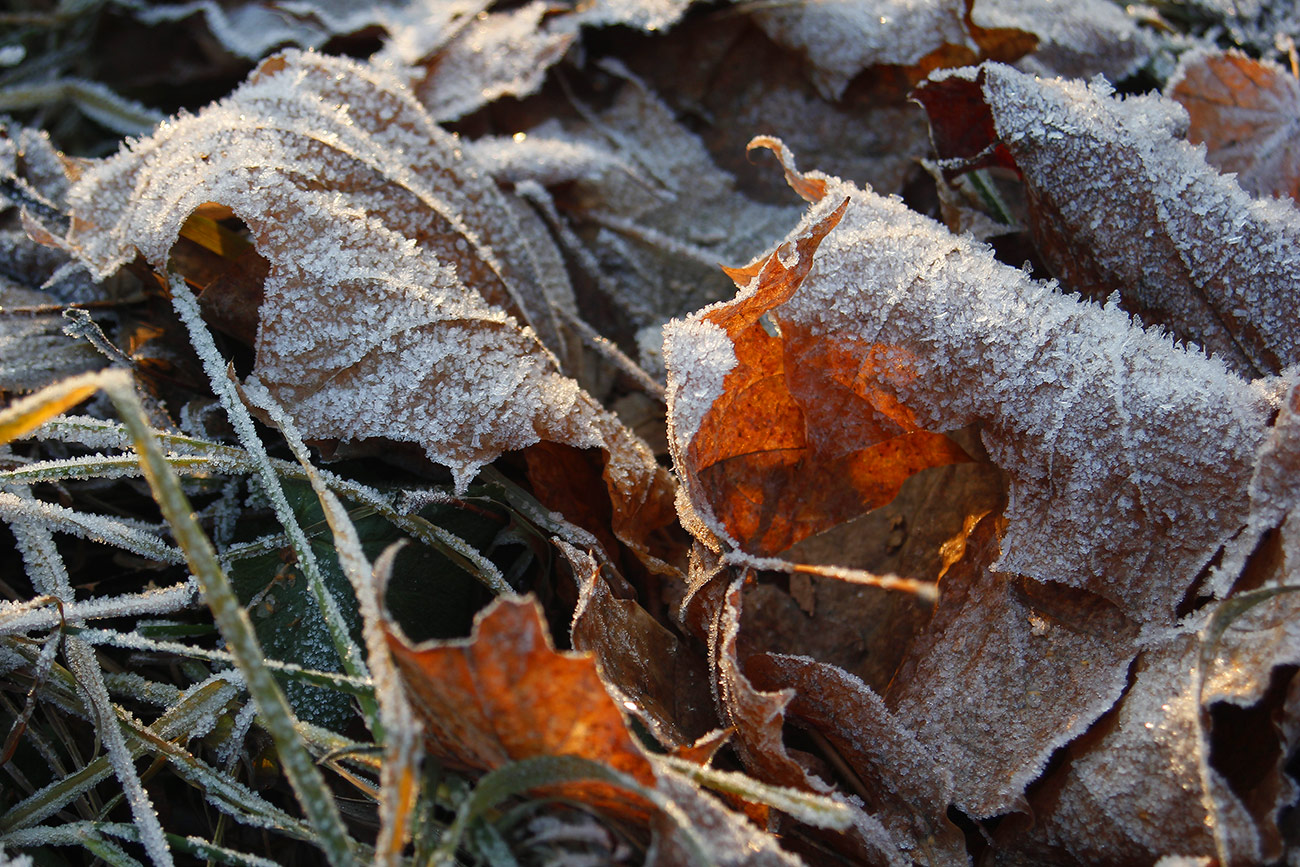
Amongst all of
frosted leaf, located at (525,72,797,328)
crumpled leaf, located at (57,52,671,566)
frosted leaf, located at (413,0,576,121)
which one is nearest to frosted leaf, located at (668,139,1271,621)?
crumpled leaf, located at (57,52,671,566)

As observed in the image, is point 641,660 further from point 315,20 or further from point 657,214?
point 315,20

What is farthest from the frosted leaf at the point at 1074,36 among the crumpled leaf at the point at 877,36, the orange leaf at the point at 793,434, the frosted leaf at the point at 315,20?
the frosted leaf at the point at 315,20

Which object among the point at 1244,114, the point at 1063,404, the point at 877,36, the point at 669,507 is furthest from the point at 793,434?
the point at 1244,114

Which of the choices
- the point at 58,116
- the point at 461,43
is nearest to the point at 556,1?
the point at 461,43

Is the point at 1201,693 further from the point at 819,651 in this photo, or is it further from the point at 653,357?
the point at 653,357

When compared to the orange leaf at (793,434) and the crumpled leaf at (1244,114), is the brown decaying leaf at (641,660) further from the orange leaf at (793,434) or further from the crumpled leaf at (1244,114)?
the crumpled leaf at (1244,114)

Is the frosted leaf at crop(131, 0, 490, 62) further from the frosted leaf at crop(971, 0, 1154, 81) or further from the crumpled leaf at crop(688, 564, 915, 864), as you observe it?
the crumpled leaf at crop(688, 564, 915, 864)
